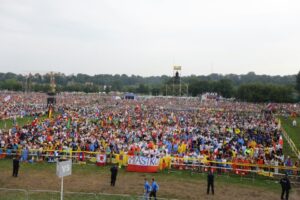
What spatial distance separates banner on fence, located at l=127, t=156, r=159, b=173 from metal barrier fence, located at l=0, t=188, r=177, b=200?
4.98 m

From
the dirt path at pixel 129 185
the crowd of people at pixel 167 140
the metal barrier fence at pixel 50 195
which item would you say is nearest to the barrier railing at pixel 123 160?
the crowd of people at pixel 167 140

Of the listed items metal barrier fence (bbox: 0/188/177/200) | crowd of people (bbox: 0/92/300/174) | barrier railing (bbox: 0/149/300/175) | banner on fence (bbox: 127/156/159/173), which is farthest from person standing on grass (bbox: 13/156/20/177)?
banner on fence (bbox: 127/156/159/173)

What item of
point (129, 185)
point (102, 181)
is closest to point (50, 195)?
point (102, 181)

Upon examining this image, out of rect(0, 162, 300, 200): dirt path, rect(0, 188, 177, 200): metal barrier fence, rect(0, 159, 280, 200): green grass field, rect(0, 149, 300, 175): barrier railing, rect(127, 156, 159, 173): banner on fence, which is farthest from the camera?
rect(127, 156, 159, 173): banner on fence

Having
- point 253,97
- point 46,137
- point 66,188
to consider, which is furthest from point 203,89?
point 66,188

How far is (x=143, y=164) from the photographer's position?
21156mm

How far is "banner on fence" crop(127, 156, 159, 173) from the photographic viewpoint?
69.1 feet

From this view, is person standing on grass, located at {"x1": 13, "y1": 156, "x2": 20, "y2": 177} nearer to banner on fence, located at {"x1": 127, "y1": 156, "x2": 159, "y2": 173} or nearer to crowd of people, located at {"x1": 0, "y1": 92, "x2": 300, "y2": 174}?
crowd of people, located at {"x1": 0, "y1": 92, "x2": 300, "y2": 174}

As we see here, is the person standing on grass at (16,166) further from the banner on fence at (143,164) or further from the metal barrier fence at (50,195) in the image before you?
the banner on fence at (143,164)

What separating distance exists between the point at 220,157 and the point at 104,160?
770cm

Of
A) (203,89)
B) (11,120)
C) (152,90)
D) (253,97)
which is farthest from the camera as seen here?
(152,90)

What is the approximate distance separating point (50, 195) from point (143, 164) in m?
6.97

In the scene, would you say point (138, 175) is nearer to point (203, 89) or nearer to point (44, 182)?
point (44, 182)

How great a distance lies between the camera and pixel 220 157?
21.6 meters
